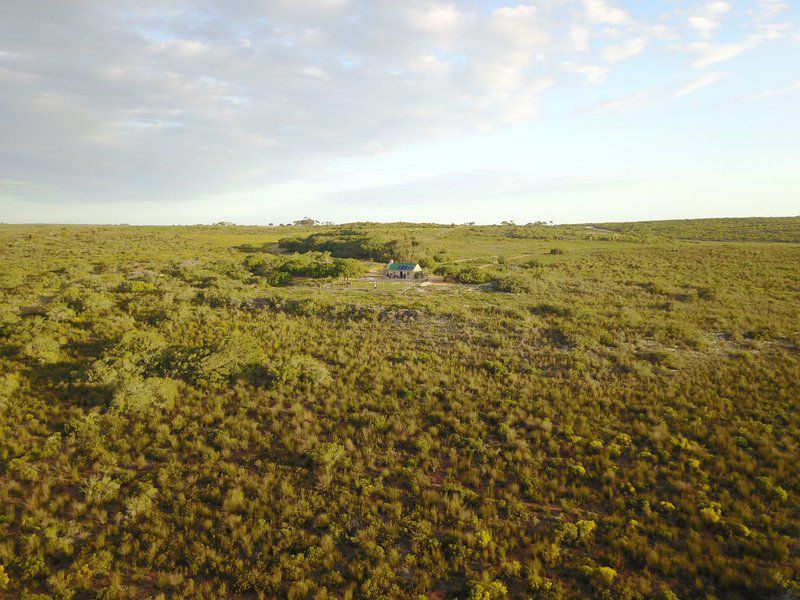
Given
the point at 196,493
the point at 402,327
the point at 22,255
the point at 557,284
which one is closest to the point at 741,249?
the point at 557,284

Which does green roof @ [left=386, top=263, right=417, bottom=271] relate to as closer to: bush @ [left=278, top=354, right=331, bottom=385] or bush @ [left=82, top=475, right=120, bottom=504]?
bush @ [left=278, top=354, right=331, bottom=385]

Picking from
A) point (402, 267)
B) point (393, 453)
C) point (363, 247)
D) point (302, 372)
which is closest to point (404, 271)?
point (402, 267)

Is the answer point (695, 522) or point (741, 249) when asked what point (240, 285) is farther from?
point (741, 249)

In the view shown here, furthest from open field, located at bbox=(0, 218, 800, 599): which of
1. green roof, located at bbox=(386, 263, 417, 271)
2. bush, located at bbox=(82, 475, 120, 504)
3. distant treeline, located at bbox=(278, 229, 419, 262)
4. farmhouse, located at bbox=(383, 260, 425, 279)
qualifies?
distant treeline, located at bbox=(278, 229, 419, 262)

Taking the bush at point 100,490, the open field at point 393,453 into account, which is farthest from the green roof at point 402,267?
the bush at point 100,490

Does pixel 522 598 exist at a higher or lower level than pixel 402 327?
lower
